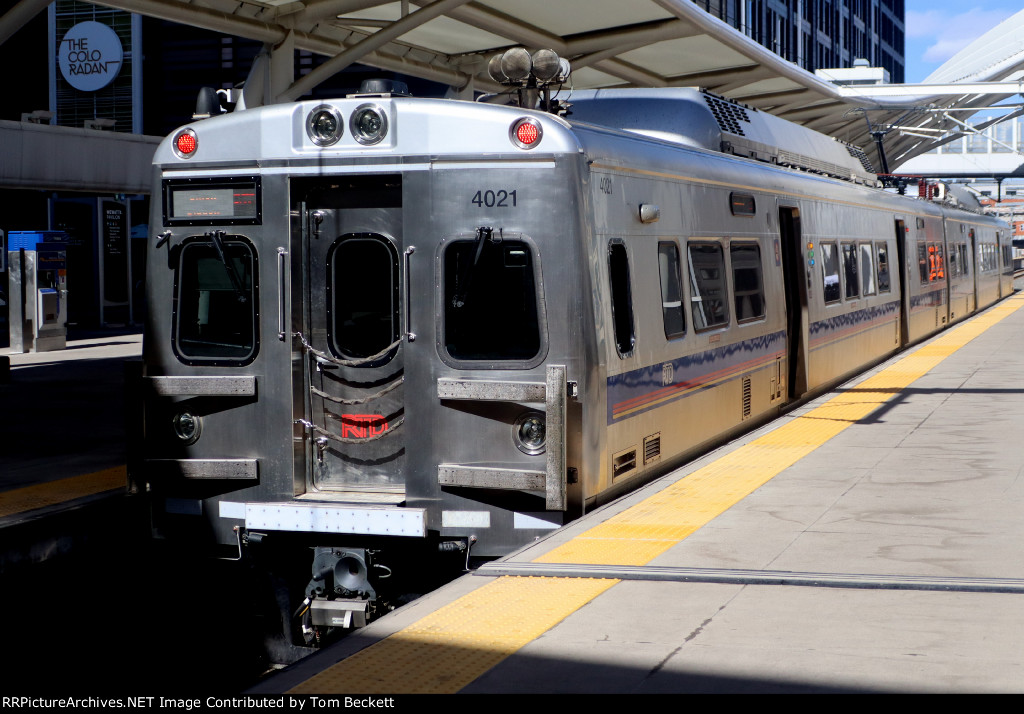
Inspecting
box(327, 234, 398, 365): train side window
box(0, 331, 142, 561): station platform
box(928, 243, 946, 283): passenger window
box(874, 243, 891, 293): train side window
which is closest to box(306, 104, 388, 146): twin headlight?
box(327, 234, 398, 365): train side window

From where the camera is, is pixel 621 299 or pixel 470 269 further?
pixel 621 299

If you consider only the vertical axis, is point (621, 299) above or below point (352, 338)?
above

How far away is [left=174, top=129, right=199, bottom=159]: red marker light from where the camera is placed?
7090 mm

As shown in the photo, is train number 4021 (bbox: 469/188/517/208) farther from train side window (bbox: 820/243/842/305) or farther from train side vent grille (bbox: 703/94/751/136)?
train side window (bbox: 820/243/842/305)

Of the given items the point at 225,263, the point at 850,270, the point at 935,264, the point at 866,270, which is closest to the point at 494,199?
the point at 225,263

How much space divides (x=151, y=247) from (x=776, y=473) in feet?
15.3

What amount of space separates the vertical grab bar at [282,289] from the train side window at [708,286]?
3.24 m

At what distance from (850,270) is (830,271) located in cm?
139

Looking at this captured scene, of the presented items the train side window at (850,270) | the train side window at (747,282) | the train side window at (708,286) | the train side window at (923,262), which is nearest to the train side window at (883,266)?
the train side window at (850,270)

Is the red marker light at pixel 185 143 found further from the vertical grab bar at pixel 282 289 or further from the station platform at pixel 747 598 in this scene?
the station platform at pixel 747 598

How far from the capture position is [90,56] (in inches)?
1254

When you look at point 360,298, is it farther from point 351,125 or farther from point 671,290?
point 671,290

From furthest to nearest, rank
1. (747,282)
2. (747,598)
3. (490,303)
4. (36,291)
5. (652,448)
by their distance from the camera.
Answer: (36,291) → (747,282) → (652,448) → (490,303) → (747,598)

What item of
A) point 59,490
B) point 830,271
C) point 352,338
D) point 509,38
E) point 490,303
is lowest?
point 59,490
